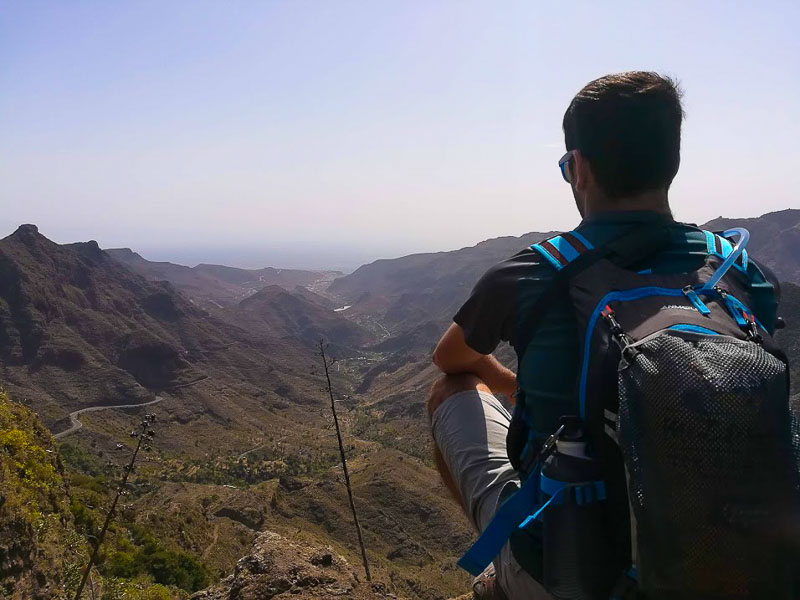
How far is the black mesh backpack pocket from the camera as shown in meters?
1.37

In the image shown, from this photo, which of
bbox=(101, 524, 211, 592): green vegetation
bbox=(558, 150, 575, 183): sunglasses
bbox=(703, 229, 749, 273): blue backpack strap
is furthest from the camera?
bbox=(101, 524, 211, 592): green vegetation

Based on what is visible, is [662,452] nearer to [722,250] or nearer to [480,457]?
[722,250]

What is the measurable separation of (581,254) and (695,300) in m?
0.41

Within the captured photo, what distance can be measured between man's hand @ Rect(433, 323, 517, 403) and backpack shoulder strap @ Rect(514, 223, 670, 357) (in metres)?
0.57

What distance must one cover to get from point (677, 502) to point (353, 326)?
18293cm

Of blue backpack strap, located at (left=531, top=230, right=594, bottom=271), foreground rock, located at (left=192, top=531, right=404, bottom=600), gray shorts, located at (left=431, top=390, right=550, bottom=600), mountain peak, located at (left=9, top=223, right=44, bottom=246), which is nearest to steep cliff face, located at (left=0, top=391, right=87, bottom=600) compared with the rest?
foreground rock, located at (left=192, top=531, right=404, bottom=600)

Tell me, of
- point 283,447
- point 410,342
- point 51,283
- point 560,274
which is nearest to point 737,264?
point 560,274

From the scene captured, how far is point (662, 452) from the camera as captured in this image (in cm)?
144

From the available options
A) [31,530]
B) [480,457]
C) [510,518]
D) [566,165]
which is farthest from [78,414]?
[566,165]

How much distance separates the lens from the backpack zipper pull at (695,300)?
1715mm

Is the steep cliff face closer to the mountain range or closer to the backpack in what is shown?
the mountain range

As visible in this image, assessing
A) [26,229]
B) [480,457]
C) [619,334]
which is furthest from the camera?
[26,229]

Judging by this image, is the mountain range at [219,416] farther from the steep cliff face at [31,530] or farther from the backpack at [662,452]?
the backpack at [662,452]

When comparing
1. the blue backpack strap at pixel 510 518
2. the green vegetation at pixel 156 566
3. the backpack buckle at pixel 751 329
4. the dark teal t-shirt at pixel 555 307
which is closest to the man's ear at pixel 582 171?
the dark teal t-shirt at pixel 555 307
